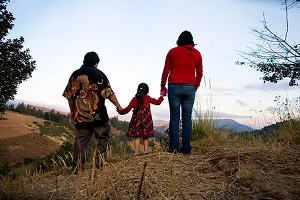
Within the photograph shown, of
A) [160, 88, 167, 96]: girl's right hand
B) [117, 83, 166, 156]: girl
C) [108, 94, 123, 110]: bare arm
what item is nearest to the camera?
[108, 94, 123, 110]: bare arm

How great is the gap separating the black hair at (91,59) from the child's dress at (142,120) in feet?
4.83

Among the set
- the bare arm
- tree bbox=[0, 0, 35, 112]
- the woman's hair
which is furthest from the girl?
tree bbox=[0, 0, 35, 112]

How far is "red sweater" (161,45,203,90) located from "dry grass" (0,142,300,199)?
1498mm

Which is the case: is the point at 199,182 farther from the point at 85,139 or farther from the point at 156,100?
the point at 156,100

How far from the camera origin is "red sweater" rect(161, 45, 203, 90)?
12.4 ft

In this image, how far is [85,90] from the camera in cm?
347

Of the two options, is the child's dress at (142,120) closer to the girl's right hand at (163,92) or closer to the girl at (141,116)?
the girl at (141,116)

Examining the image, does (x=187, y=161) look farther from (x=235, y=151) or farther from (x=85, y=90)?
(x=85, y=90)

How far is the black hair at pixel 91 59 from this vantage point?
3672 mm

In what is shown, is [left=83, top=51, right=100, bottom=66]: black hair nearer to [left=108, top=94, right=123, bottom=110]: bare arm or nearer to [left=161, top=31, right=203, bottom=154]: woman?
[left=108, top=94, right=123, bottom=110]: bare arm

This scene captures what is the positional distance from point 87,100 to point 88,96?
72 millimetres

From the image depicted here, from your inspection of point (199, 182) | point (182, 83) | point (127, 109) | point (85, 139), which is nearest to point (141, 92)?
point (127, 109)

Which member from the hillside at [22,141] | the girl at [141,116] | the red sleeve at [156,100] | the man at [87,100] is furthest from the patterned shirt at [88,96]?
the hillside at [22,141]

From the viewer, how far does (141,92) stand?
4.89m
